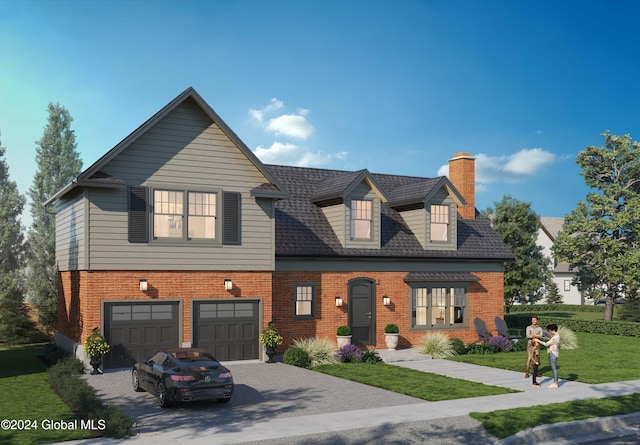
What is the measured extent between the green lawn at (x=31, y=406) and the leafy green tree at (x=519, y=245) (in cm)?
3156

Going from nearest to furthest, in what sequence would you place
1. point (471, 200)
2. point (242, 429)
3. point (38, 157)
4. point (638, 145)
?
point (242, 429) → point (471, 200) → point (38, 157) → point (638, 145)

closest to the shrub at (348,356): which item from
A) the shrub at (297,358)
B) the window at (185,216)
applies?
the shrub at (297,358)

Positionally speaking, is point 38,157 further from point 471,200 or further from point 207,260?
point 471,200

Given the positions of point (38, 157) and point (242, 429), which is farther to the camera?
point (38, 157)

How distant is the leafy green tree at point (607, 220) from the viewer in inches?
1570

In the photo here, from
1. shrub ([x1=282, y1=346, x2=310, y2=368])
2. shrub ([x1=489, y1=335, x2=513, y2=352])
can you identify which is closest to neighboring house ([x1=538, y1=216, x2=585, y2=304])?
shrub ([x1=489, y1=335, x2=513, y2=352])

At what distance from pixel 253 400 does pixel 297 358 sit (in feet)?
20.6

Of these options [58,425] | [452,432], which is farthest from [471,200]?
[58,425]

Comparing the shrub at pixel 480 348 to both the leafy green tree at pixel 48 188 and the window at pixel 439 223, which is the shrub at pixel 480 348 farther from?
the leafy green tree at pixel 48 188

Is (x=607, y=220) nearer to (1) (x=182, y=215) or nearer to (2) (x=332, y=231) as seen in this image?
(2) (x=332, y=231)

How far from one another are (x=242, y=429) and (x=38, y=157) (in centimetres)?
2965

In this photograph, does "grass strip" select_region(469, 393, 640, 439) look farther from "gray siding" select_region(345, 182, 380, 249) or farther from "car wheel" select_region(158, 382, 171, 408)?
"gray siding" select_region(345, 182, 380, 249)

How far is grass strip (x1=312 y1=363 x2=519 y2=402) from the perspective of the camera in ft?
58.5

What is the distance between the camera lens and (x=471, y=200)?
33.3m
